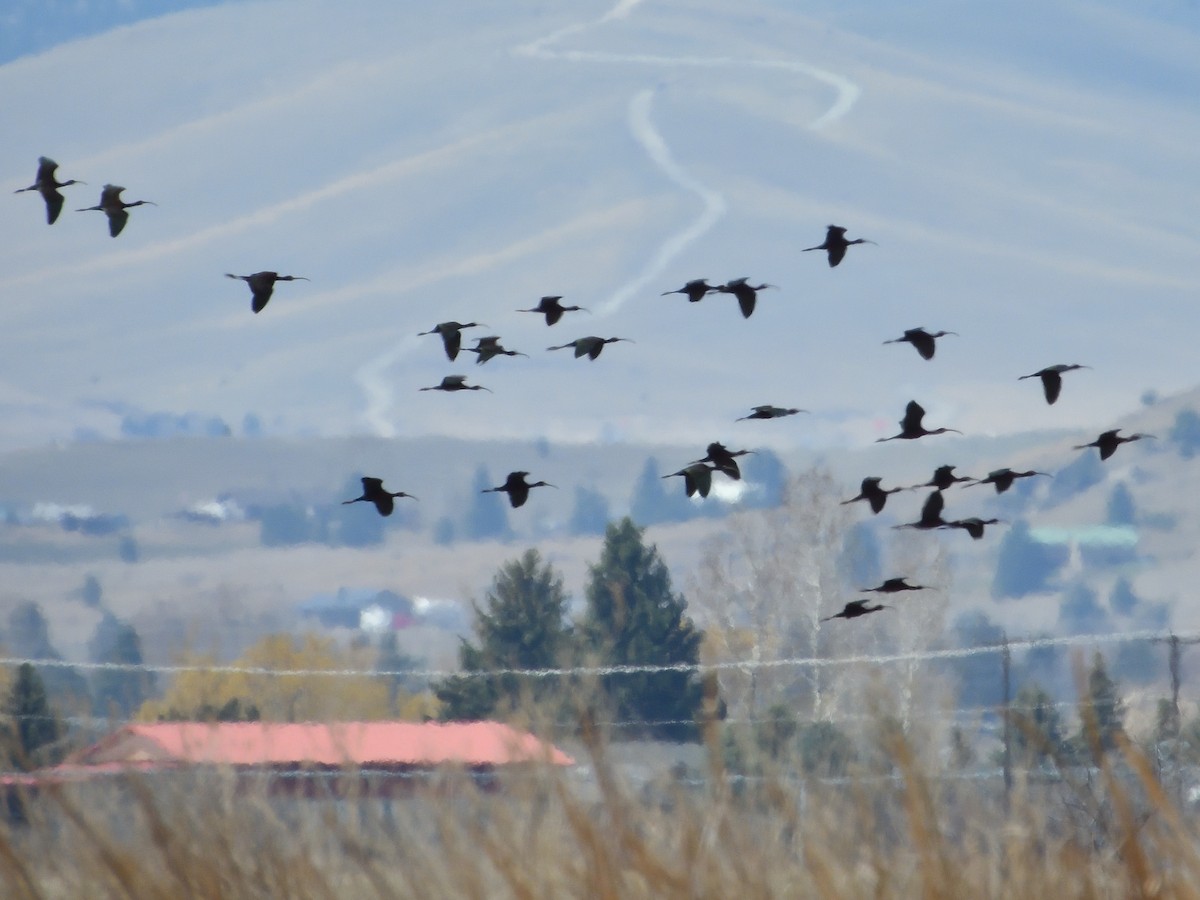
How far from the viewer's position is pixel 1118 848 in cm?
652

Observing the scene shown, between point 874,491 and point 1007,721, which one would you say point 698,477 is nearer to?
point 874,491

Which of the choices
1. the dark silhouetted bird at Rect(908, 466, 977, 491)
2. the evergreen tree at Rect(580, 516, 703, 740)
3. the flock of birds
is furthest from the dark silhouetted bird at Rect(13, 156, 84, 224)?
the evergreen tree at Rect(580, 516, 703, 740)

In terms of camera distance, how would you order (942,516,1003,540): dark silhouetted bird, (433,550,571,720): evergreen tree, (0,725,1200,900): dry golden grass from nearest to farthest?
(0,725,1200,900): dry golden grass
(942,516,1003,540): dark silhouetted bird
(433,550,571,720): evergreen tree

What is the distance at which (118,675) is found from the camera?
107 metres

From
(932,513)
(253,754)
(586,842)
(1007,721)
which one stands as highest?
(932,513)

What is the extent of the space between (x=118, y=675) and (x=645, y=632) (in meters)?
43.1

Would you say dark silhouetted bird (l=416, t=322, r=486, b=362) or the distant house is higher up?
dark silhouetted bird (l=416, t=322, r=486, b=362)

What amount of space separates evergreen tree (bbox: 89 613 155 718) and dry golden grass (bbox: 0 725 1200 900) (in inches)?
15.6

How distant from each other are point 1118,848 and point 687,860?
155 centimetres

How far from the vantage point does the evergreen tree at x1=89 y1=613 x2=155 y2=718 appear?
7.86 metres

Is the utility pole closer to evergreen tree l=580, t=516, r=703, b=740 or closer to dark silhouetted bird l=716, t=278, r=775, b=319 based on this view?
dark silhouetted bird l=716, t=278, r=775, b=319

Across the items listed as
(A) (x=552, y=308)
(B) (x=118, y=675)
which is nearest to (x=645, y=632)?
(B) (x=118, y=675)

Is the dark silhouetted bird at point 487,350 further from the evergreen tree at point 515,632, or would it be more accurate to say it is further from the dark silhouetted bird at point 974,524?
the evergreen tree at point 515,632

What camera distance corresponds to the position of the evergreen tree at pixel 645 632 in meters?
68.3
